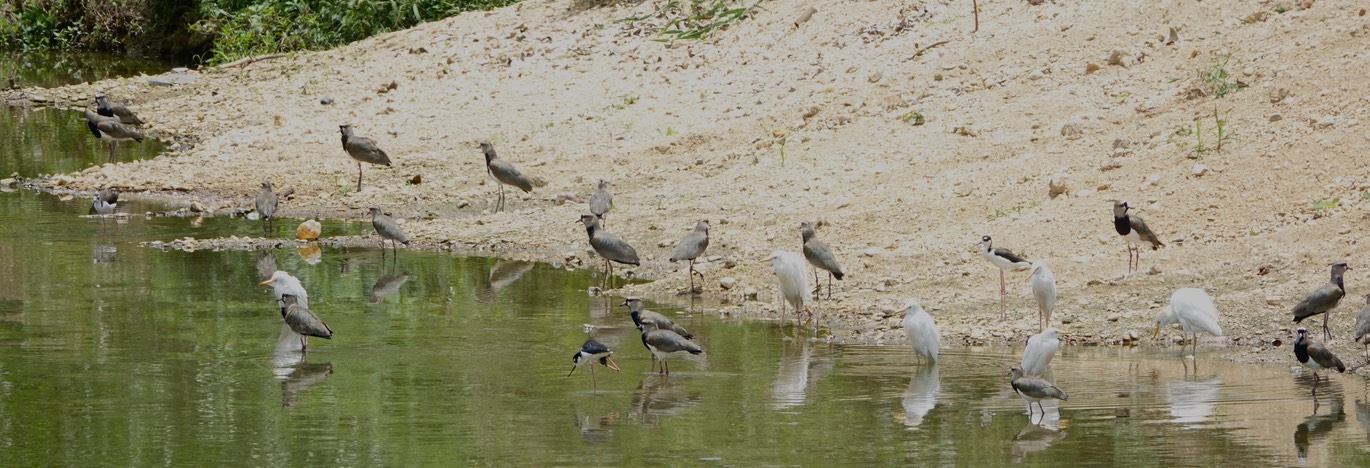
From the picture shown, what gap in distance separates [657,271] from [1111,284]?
171 inches

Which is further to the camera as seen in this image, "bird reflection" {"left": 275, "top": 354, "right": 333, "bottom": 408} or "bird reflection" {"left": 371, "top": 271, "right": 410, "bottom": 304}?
"bird reflection" {"left": 371, "top": 271, "right": 410, "bottom": 304}

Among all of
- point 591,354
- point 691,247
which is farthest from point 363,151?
point 591,354

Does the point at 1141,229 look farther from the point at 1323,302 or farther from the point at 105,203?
the point at 105,203

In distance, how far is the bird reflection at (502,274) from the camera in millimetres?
14992

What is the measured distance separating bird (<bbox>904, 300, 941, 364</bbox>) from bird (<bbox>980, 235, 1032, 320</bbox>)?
5.25 feet

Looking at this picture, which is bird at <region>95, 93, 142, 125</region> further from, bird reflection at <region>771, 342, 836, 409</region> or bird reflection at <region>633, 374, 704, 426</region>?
bird reflection at <region>633, 374, 704, 426</region>

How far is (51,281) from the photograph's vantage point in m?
15.2

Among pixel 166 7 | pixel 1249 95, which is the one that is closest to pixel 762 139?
pixel 1249 95

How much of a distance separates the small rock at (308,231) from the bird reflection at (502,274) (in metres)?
2.27

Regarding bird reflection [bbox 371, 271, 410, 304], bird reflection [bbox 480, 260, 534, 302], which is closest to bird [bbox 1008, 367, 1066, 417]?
bird reflection [bbox 480, 260, 534, 302]

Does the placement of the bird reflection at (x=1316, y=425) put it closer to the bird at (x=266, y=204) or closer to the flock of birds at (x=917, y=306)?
the flock of birds at (x=917, y=306)

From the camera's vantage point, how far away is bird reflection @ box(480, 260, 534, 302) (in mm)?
14992

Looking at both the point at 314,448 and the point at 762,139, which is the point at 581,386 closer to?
the point at 314,448

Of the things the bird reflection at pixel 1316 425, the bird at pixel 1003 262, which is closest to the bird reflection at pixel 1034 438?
the bird reflection at pixel 1316 425
